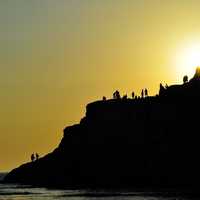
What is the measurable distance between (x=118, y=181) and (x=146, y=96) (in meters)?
21.0

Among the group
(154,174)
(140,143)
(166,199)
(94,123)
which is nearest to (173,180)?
(154,174)

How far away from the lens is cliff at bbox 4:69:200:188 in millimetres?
158625

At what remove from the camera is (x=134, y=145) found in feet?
557

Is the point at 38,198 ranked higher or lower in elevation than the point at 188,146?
lower

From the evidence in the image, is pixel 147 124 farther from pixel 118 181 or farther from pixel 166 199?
pixel 166 199

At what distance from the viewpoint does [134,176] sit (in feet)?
536

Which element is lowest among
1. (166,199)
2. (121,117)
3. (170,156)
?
(166,199)

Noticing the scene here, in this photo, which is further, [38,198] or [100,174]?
[100,174]

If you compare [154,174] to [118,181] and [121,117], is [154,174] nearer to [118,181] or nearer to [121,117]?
[118,181]

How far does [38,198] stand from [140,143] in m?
55.4

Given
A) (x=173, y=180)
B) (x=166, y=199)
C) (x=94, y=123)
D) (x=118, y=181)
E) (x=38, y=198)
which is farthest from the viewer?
(x=94, y=123)

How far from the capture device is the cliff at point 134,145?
159 meters

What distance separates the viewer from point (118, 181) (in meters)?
165

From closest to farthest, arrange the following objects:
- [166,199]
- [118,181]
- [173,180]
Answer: [166,199]
[173,180]
[118,181]
